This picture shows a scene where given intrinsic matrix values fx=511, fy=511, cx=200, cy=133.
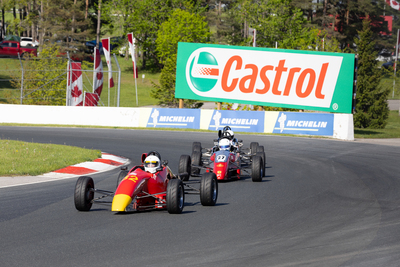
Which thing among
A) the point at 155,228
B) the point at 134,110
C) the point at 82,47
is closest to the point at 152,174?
the point at 155,228

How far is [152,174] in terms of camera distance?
29.0 ft

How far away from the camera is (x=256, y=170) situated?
12258 millimetres

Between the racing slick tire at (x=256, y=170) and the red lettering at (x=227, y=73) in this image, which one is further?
the red lettering at (x=227, y=73)

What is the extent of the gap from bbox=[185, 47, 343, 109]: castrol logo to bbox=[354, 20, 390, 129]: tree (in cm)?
1135

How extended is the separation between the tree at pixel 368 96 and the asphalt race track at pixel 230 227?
26946 millimetres

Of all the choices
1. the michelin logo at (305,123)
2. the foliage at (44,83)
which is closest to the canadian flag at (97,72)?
the foliage at (44,83)

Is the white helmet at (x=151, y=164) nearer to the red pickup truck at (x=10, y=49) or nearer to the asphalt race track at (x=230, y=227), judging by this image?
the asphalt race track at (x=230, y=227)

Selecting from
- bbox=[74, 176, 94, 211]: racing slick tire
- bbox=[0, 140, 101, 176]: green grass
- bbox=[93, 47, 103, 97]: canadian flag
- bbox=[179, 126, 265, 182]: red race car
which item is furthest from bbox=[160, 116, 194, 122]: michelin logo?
bbox=[74, 176, 94, 211]: racing slick tire

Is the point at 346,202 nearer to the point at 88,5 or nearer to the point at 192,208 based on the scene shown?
the point at 192,208

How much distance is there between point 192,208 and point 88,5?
7310cm

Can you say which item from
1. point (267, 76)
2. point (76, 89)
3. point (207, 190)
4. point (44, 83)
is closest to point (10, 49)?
point (44, 83)

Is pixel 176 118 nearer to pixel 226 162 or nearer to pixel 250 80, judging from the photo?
pixel 250 80

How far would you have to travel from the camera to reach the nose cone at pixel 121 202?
784 cm

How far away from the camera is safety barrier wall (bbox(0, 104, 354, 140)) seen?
26.7 m
